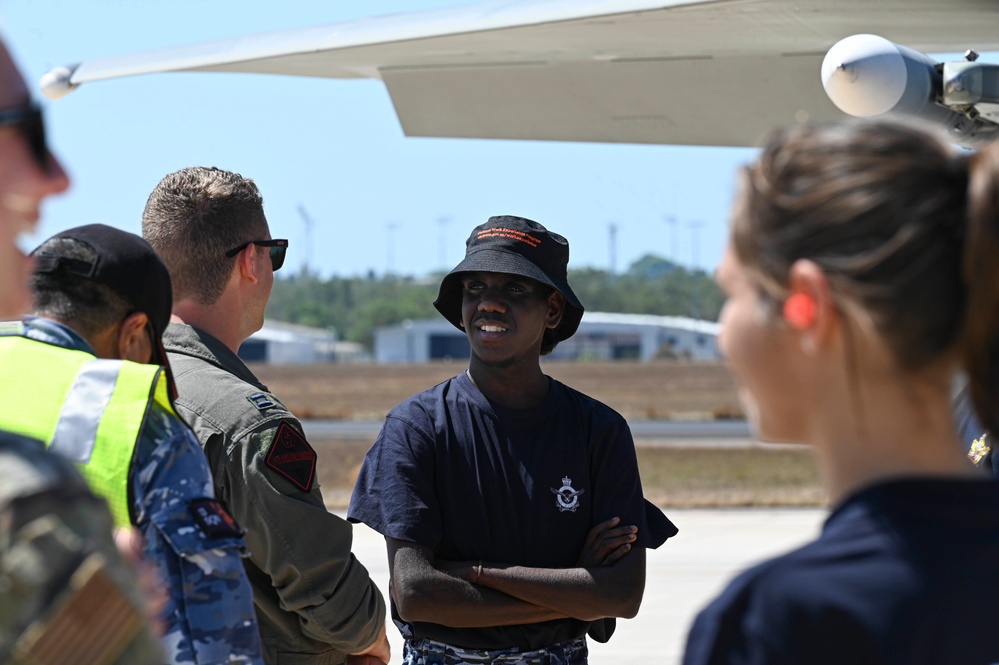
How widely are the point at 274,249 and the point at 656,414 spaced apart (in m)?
40.2

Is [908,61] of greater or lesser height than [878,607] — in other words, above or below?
A: above

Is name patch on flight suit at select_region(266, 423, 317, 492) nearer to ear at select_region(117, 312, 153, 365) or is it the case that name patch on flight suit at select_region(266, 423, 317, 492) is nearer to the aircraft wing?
ear at select_region(117, 312, 153, 365)

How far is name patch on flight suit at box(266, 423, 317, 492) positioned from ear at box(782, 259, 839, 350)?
1.69 metres

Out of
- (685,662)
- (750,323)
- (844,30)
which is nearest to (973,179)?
(750,323)

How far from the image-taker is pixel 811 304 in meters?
1.32

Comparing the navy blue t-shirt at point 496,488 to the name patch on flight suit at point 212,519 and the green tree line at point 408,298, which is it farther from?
the green tree line at point 408,298

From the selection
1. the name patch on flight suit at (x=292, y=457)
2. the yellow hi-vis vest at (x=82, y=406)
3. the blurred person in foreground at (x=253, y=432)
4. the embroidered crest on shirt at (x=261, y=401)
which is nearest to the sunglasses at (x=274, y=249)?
the blurred person in foreground at (x=253, y=432)

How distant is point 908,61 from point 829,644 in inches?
115

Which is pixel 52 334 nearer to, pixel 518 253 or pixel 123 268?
pixel 123 268

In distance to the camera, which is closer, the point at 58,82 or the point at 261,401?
the point at 261,401

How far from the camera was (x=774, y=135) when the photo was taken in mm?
1427

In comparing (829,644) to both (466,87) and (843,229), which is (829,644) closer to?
(843,229)

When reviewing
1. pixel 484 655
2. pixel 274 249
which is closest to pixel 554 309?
pixel 274 249

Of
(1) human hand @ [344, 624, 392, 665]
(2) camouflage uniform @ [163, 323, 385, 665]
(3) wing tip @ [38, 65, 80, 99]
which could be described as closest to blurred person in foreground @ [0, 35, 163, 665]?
(2) camouflage uniform @ [163, 323, 385, 665]
